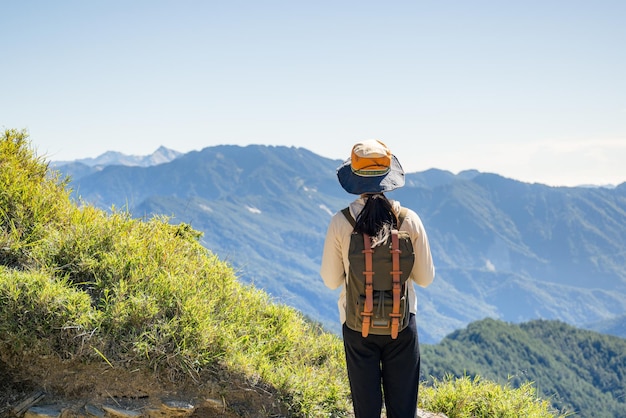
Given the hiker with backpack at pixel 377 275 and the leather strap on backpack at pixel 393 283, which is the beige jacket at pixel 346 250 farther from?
the leather strap on backpack at pixel 393 283

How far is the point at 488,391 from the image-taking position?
17.2ft

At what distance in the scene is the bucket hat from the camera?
3641mm

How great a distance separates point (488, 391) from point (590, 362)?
173 metres

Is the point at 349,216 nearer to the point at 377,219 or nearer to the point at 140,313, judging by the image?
the point at 377,219

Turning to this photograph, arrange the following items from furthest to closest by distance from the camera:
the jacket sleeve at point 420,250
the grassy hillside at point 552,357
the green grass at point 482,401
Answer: the grassy hillside at point 552,357 < the green grass at point 482,401 < the jacket sleeve at point 420,250

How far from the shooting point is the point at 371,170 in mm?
3652

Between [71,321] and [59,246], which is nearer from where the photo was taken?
[71,321]

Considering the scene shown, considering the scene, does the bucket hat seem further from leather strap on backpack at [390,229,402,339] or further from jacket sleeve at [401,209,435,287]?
leather strap on backpack at [390,229,402,339]

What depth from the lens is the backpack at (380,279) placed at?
345 centimetres

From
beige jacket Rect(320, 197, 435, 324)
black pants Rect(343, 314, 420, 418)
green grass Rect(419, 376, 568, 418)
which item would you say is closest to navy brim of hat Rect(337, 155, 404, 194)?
beige jacket Rect(320, 197, 435, 324)

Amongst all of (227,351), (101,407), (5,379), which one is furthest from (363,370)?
(5,379)

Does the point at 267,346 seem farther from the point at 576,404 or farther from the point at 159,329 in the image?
the point at 576,404

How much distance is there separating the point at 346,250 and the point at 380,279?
0.32 metres

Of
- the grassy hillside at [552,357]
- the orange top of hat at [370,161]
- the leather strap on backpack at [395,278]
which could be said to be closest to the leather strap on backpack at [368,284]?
the leather strap on backpack at [395,278]
